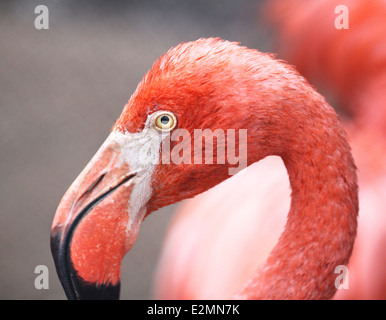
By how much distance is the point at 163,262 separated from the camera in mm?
1474

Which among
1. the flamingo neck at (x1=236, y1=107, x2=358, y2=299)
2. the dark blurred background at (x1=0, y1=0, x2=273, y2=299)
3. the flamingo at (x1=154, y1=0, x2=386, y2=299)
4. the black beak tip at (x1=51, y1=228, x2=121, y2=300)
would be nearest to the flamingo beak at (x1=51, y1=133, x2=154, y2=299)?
the black beak tip at (x1=51, y1=228, x2=121, y2=300)

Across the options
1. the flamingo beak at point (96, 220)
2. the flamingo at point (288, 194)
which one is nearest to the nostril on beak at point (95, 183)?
the flamingo beak at point (96, 220)

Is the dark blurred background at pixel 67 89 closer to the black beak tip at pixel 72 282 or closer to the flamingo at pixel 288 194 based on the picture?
the flamingo at pixel 288 194

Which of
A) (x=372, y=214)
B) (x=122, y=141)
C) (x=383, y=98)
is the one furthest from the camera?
(x=383, y=98)

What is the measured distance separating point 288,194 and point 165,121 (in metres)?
0.64

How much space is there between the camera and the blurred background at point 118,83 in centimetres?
118

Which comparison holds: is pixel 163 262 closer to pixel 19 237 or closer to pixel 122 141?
pixel 19 237

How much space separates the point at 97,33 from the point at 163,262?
2.63ft

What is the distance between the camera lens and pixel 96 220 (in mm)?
726

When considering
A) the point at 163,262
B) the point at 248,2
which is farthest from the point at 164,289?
the point at 248,2

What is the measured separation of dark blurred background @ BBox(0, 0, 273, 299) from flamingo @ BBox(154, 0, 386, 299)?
0.61 feet

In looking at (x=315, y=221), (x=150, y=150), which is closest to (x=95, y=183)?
(x=150, y=150)

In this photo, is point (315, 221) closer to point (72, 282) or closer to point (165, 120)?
point (165, 120)
